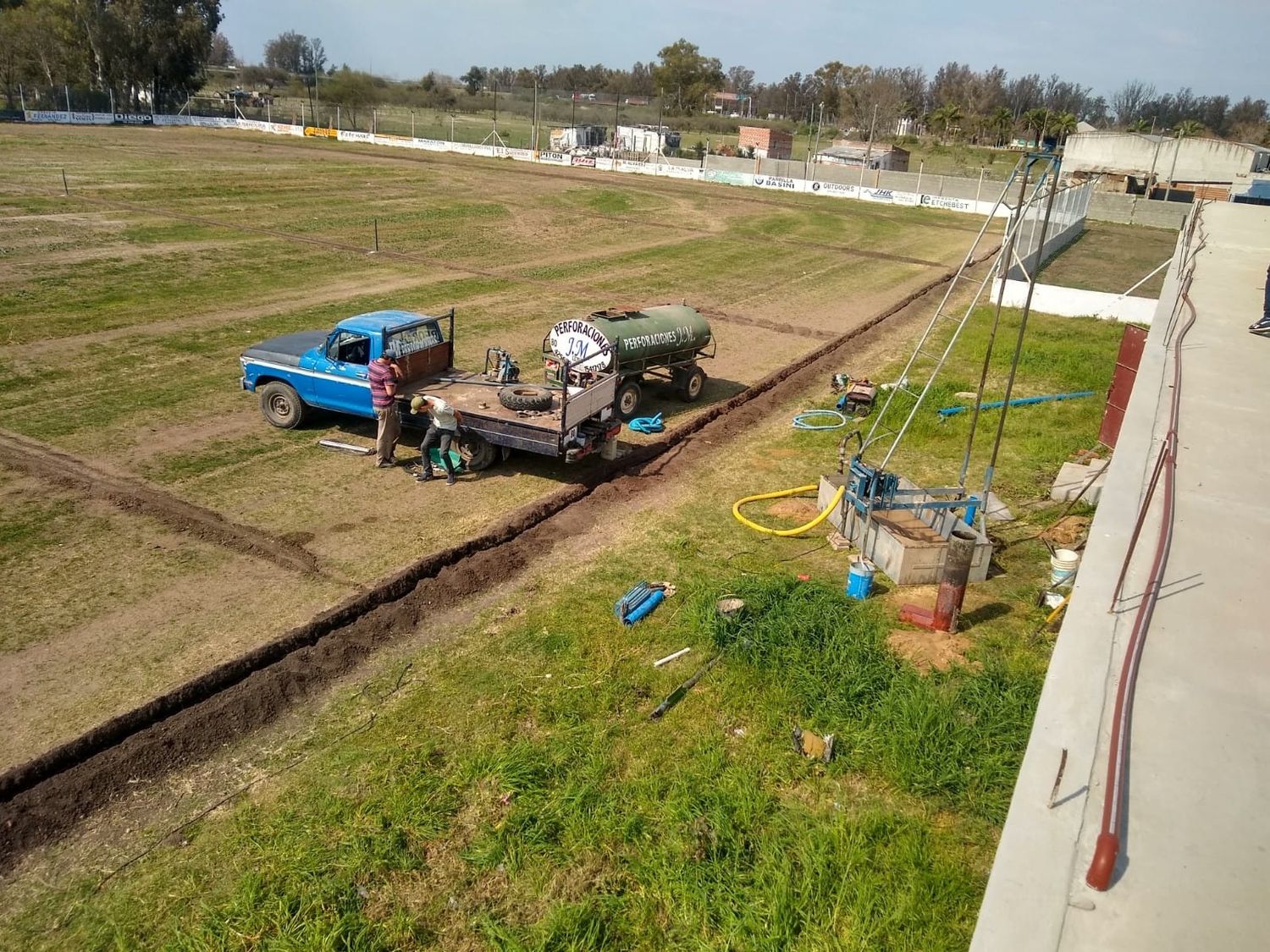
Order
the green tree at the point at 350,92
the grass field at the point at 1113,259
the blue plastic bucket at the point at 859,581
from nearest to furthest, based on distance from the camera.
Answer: the blue plastic bucket at the point at 859,581
the grass field at the point at 1113,259
the green tree at the point at 350,92

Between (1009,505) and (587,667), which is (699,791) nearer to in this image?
(587,667)

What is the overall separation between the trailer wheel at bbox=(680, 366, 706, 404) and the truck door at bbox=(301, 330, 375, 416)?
264 inches

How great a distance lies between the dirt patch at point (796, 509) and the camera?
534 inches

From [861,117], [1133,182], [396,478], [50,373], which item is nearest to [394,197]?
[50,373]

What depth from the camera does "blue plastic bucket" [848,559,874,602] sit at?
36.2 ft

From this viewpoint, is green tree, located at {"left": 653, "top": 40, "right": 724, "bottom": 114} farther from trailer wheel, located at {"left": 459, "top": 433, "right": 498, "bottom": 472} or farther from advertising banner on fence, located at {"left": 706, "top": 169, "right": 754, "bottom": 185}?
trailer wheel, located at {"left": 459, "top": 433, "right": 498, "bottom": 472}

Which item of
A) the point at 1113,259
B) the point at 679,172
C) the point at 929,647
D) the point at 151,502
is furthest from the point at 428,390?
the point at 679,172

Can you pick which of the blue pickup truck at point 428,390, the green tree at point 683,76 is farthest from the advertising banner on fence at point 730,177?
the green tree at point 683,76

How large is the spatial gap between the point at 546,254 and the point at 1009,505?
901 inches

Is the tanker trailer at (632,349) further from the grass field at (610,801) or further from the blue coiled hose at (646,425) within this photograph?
the grass field at (610,801)

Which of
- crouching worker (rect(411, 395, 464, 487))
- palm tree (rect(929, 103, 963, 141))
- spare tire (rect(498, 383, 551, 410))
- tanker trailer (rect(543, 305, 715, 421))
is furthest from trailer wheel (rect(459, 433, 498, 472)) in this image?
palm tree (rect(929, 103, 963, 141))

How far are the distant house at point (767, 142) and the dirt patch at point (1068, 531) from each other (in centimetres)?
7109

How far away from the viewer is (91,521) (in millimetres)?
12078

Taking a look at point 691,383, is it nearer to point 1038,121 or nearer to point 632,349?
point 632,349
